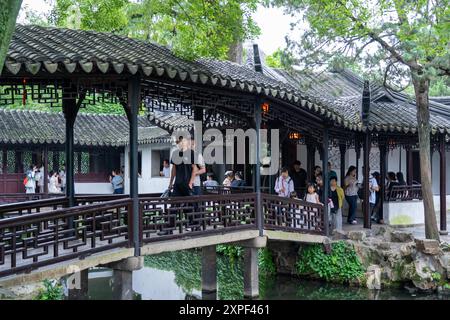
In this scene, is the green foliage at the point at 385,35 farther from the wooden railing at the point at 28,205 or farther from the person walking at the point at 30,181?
the person walking at the point at 30,181

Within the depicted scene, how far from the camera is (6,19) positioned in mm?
4320

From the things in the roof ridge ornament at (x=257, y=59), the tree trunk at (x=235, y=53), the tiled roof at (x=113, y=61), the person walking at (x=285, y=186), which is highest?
the tree trunk at (x=235, y=53)

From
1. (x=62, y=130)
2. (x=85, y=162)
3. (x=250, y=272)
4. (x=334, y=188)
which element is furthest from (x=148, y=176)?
(x=250, y=272)

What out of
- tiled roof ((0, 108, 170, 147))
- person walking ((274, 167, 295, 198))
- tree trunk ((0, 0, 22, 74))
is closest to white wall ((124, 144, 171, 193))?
tiled roof ((0, 108, 170, 147))

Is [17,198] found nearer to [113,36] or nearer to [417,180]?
[113,36]

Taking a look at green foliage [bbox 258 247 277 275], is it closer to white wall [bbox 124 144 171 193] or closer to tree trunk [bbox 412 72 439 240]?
tree trunk [bbox 412 72 439 240]

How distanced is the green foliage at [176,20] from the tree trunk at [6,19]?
16.2 ft

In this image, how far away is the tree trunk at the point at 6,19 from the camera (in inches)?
169

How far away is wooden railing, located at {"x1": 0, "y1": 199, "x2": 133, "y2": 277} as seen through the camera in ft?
21.4

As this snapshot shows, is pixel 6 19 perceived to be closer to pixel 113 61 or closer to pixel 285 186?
pixel 113 61

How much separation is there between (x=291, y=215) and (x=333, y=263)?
134cm

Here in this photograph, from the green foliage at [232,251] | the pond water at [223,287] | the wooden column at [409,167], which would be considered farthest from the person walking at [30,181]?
the wooden column at [409,167]

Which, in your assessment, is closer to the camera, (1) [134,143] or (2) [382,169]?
(1) [134,143]

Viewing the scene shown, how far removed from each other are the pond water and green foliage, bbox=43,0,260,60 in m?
4.60
